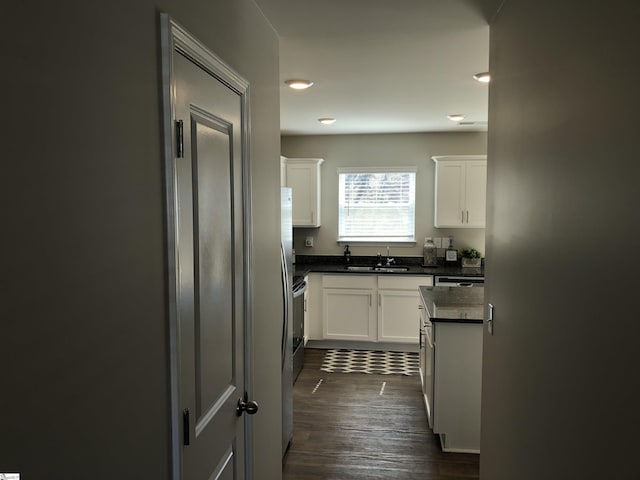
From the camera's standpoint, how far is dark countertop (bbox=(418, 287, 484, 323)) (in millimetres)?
3514

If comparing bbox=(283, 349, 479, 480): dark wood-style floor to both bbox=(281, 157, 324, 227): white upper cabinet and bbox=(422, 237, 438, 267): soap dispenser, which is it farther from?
bbox=(281, 157, 324, 227): white upper cabinet

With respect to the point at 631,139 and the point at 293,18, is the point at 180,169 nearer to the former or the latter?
the point at 631,139

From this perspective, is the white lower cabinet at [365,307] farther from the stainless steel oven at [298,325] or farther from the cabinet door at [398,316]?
the stainless steel oven at [298,325]

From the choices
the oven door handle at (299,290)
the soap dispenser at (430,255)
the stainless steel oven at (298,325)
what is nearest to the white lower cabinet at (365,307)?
the soap dispenser at (430,255)

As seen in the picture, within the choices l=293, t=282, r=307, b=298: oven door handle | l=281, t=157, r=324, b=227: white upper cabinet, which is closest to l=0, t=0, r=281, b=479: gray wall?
l=293, t=282, r=307, b=298: oven door handle

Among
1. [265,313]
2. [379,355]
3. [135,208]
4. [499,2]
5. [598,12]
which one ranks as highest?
[499,2]

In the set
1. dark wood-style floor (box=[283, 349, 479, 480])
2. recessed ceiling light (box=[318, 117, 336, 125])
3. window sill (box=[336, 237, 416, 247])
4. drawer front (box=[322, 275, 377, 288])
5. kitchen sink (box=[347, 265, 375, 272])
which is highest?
recessed ceiling light (box=[318, 117, 336, 125])

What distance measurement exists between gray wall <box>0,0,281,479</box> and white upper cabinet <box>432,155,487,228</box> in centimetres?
497

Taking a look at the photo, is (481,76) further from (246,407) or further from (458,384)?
(246,407)

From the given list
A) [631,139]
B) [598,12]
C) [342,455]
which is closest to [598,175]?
[631,139]

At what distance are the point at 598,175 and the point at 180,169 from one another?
1015mm

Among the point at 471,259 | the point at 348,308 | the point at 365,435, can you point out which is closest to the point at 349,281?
the point at 348,308

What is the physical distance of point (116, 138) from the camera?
3.56ft

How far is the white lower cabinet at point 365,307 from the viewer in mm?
5977
